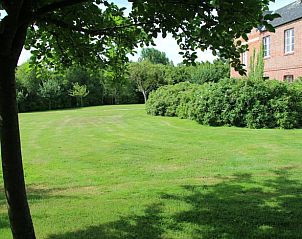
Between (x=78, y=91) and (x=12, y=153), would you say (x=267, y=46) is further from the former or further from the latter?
(x=78, y=91)

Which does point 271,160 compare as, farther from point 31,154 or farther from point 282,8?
point 282,8

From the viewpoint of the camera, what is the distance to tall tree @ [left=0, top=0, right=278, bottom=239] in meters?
3.35

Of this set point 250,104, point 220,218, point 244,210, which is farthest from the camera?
point 250,104

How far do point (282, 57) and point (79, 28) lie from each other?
27.3 metres

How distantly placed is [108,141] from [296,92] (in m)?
9.52

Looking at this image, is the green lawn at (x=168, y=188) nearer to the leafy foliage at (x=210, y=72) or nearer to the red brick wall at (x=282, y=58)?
the red brick wall at (x=282, y=58)

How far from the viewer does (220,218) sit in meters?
5.13

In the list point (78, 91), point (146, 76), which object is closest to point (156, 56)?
point (146, 76)

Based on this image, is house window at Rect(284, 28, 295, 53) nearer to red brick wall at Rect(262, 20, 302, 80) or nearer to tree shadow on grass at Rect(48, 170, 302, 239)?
red brick wall at Rect(262, 20, 302, 80)

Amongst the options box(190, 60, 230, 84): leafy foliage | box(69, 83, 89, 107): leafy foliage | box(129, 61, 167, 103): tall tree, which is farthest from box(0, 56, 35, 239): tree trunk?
box(69, 83, 89, 107): leafy foliage

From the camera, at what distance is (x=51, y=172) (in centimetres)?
990

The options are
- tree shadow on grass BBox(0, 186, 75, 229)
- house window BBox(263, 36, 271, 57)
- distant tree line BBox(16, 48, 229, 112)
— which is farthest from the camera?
distant tree line BBox(16, 48, 229, 112)

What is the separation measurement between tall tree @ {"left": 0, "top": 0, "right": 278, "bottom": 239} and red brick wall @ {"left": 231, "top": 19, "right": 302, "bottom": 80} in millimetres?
24991

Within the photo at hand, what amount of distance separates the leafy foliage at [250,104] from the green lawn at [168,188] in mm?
2669
